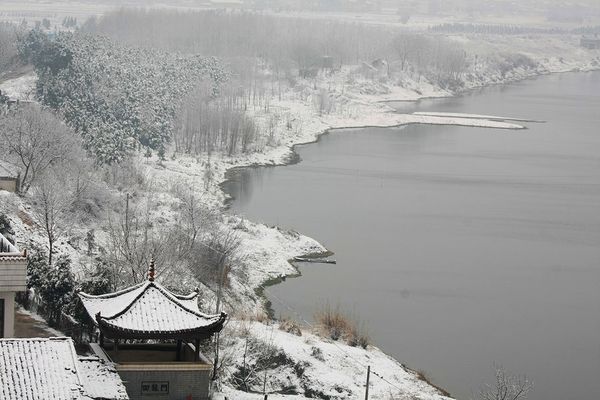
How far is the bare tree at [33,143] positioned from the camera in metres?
38.6

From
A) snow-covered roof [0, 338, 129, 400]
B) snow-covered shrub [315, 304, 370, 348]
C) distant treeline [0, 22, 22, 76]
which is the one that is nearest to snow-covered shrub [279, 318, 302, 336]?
snow-covered shrub [315, 304, 370, 348]

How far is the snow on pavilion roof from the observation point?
19.0 meters

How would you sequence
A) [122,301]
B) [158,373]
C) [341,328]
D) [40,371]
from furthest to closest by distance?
[341,328] → [122,301] → [158,373] → [40,371]

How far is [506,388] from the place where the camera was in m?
24.1

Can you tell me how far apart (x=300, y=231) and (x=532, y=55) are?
379 ft

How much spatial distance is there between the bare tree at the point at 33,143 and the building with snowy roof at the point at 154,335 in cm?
1743

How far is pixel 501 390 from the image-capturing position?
23.9 m

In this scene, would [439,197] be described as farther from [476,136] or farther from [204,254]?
[476,136]

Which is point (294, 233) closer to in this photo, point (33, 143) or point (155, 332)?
point (33, 143)

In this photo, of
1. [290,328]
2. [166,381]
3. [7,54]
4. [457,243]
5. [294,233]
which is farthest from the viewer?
[7,54]

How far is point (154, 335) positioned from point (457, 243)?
24534mm

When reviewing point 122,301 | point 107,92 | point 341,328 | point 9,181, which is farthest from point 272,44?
point 122,301

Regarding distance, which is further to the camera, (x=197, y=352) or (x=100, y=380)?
(x=197, y=352)

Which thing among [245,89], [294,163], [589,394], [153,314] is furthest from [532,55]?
[153,314]
